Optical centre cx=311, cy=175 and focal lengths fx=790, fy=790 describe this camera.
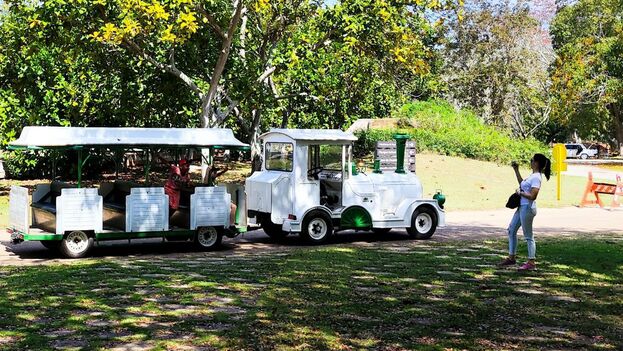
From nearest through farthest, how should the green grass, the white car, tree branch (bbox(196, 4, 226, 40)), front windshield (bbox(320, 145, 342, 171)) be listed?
the white car, front windshield (bbox(320, 145, 342, 171)), tree branch (bbox(196, 4, 226, 40)), the green grass

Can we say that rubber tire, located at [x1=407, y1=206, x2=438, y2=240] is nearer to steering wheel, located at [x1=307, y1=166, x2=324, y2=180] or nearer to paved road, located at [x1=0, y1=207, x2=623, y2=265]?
paved road, located at [x1=0, y1=207, x2=623, y2=265]

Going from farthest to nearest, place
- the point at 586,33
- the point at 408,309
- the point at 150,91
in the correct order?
the point at 586,33 < the point at 150,91 < the point at 408,309

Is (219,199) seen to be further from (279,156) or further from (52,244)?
(52,244)

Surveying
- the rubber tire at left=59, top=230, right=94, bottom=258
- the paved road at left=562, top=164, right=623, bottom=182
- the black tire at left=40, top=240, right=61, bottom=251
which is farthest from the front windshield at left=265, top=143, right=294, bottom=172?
the paved road at left=562, top=164, right=623, bottom=182

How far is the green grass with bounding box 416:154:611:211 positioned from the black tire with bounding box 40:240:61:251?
511 inches

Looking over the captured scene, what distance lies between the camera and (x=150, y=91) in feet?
86.4

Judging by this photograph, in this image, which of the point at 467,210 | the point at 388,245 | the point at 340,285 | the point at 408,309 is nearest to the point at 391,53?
the point at 467,210

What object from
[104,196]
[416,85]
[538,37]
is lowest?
[104,196]

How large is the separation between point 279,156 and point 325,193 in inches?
47.6

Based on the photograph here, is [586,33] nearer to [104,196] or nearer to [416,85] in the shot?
[416,85]

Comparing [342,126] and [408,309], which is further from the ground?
[342,126]

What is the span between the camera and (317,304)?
8.64 metres

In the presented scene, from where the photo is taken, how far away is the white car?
51.3 feet

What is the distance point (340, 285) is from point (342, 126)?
2404cm
